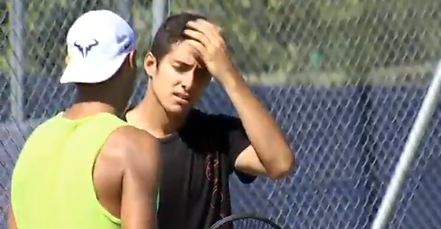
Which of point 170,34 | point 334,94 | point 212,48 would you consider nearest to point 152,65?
point 170,34

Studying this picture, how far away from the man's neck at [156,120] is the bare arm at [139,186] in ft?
1.83

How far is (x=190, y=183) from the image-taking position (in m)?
3.10

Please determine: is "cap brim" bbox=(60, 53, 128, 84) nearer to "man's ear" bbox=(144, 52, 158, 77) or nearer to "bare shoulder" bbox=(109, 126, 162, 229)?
"bare shoulder" bbox=(109, 126, 162, 229)

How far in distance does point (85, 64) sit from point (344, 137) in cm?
329

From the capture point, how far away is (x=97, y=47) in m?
2.68

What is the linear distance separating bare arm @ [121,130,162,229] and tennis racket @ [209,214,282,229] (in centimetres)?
43

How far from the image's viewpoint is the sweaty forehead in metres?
3.08

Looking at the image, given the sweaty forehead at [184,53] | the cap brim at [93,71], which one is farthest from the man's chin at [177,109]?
the cap brim at [93,71]

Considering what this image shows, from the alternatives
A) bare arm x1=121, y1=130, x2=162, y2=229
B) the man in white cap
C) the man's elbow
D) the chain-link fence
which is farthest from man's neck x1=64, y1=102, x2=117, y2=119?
the chain-link fence

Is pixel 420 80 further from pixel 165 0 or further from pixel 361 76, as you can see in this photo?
pixel 165 0

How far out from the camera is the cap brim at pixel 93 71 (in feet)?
8.58

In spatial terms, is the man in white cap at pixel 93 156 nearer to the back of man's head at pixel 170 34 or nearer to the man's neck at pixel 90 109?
the man's neck at pixel 90 109

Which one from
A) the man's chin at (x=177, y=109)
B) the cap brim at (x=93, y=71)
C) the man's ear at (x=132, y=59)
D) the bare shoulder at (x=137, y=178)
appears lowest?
the bare shoulder at (x=137, y=178)

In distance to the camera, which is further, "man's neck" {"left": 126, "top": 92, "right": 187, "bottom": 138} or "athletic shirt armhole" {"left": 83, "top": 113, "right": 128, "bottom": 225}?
"man's neck" {"left": 126, "top": 92, "right": 187, "bottom": 138}
